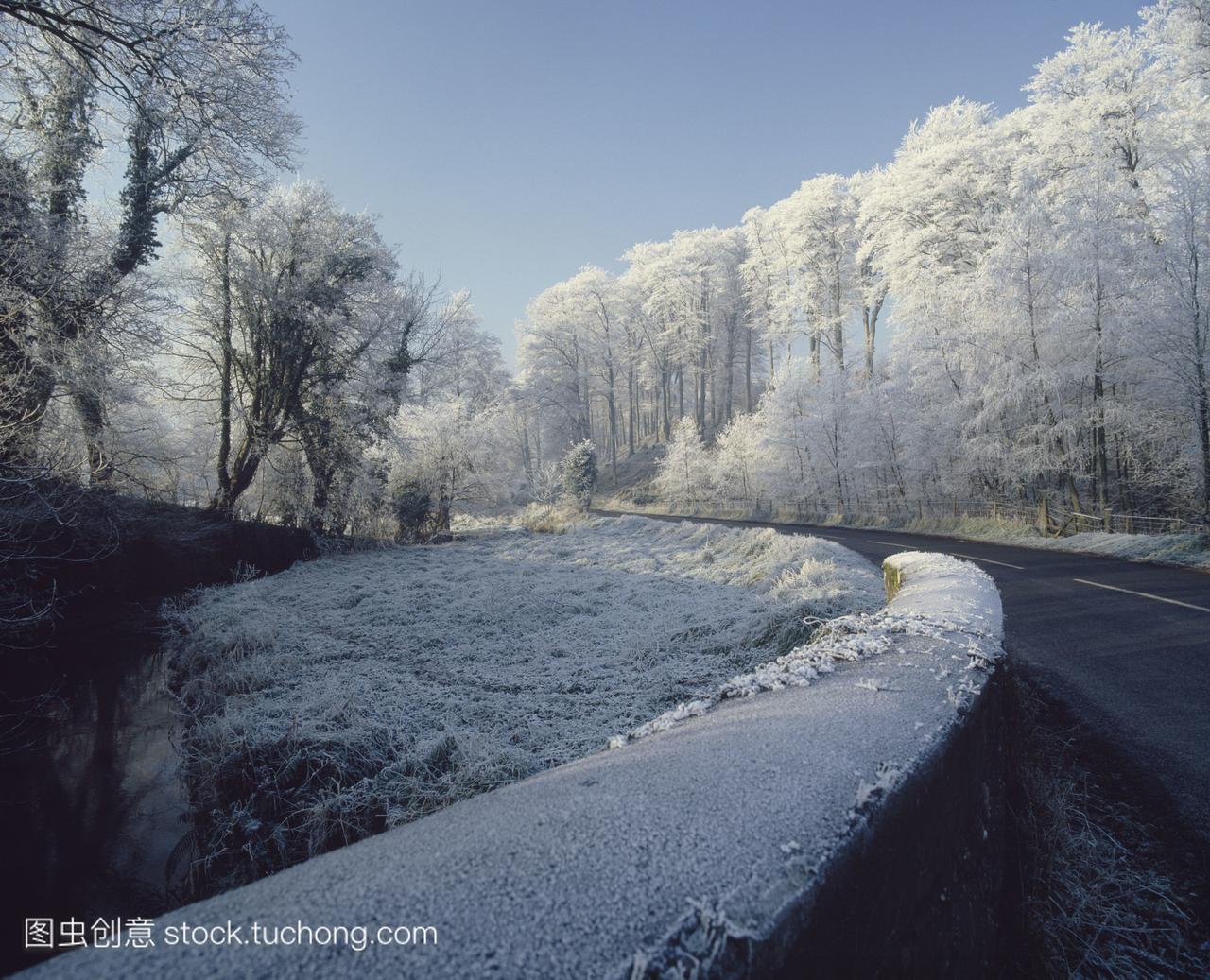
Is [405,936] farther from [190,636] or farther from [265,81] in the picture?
[265,81]

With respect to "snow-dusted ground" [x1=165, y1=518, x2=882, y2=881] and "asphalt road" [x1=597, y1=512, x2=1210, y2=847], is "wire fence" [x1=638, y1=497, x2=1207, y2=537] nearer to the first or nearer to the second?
"asphalt road" [x1=597, y1=512, x2=1210, y2=847]

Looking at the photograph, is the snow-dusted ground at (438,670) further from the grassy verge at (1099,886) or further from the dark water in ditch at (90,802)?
the grassy verge at (1099,886)

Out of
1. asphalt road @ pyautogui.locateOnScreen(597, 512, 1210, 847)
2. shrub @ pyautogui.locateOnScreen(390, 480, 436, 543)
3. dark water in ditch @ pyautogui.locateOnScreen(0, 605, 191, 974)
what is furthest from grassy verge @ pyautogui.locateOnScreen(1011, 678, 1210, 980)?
shrub @ pyautogui.locateOnScreen(390, 480, 436, 543)

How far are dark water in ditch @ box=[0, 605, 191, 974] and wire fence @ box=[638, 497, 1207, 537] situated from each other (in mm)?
16399

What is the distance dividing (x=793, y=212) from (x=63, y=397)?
1339 inches

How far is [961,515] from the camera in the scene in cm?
1875

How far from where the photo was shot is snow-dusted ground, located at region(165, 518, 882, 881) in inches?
154

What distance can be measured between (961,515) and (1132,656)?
15.7 meters

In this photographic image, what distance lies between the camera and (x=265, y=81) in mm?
9164

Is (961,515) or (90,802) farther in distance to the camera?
(961,515)

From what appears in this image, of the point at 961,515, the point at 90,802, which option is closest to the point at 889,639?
the point at 90,802

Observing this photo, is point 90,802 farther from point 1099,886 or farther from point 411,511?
point 411,511

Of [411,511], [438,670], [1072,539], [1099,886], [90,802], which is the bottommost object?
[90,802]

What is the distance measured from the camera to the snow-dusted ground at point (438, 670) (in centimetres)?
390
